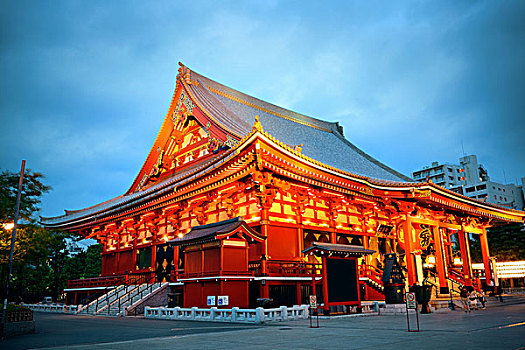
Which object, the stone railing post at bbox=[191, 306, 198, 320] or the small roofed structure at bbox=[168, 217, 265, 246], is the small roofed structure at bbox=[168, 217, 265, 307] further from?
the stone railing post at bbox=[191, 306, 198, 320]

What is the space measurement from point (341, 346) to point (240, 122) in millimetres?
18313

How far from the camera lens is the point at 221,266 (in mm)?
17984

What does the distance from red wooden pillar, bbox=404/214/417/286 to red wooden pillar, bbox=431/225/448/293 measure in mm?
2316

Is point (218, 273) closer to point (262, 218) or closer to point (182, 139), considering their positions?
point (262, 218)

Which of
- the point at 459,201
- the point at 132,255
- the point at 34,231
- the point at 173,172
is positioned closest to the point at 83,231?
the point at 132,255

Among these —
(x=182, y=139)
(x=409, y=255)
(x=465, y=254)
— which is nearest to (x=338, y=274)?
(x=409, y=255)

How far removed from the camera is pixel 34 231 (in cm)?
A: 1722

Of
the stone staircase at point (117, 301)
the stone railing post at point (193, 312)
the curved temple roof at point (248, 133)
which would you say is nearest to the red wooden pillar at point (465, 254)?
the curved temple roof at point (248, 133)

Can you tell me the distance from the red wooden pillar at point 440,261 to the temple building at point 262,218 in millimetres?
82

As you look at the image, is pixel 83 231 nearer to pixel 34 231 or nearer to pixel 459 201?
pixel 34 231

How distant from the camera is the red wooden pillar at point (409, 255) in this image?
24.0 metres

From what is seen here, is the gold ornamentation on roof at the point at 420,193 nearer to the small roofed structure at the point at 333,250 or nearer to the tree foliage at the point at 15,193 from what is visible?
the small roofed structure at the point at 333,250

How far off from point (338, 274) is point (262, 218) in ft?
18.3

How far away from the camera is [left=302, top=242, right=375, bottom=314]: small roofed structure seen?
56.3ft
